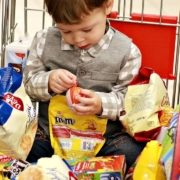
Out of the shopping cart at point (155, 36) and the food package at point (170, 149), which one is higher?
the shopping cart at point (155, 36)

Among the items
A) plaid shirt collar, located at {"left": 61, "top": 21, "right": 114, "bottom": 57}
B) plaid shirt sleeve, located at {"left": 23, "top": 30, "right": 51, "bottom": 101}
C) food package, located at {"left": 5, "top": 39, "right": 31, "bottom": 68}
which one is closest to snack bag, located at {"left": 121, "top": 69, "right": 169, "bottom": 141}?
plaid shirt collar, located at {"left": 61, "top": 21, "right": 114, "bottom": 57}

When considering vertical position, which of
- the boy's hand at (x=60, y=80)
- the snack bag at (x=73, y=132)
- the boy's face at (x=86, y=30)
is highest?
the boy's face at (x=86, y=30)

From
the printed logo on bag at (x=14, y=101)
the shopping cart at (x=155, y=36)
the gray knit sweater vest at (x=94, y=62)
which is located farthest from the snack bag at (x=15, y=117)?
the shopping cart at (x=155, y=36)

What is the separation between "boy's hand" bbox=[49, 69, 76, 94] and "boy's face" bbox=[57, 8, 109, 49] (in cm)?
9

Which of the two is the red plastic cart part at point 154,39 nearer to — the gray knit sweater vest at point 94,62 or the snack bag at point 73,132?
the gray knit sweater vest at point 94,62

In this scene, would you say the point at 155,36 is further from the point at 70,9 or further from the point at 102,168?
the point at 102,168

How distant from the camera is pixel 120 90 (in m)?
1.39

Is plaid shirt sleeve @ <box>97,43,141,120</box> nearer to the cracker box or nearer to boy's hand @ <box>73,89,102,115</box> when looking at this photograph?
boy's hand @ <box>73,89,102,115</box>

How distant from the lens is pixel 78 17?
4.02 ft

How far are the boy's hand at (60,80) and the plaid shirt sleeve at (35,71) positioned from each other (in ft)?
0.14

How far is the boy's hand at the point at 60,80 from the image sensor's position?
128cm

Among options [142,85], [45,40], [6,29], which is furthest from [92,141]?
[6,29]

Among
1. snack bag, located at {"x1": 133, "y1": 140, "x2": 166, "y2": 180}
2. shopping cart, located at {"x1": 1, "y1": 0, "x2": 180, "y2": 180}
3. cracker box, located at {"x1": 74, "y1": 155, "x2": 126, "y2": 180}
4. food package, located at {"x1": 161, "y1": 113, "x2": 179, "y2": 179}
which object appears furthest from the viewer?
shopping cart, located at {"x1": 1, "y1": 0, "x2": 180, "y2": 180}

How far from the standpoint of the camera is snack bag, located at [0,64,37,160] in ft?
3.99
